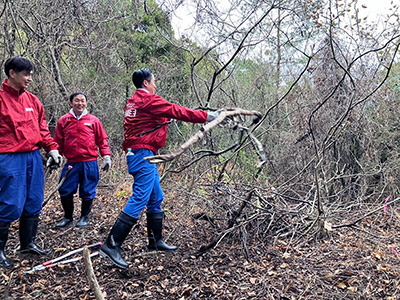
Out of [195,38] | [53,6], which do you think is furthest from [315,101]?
[53,6]

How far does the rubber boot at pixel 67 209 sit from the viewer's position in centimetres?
455

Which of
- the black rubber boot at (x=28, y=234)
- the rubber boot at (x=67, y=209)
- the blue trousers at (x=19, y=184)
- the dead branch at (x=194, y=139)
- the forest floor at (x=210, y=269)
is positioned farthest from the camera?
the rubber boot at (x=67, y=209)

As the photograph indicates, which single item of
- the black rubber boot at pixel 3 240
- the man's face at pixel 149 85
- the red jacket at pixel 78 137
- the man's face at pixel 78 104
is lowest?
the black rubber boot at pixel 3 240

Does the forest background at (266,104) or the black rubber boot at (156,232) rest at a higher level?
the forest background at (266,104)

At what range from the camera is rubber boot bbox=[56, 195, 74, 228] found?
4.55m

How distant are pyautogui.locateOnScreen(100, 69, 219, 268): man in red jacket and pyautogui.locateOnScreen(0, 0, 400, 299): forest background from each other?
0.95ft

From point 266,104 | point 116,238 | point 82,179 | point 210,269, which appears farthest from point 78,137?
point 266,104

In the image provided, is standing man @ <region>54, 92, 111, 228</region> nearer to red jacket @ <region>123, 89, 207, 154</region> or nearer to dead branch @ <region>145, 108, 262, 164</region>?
red jacket @ <region>123, 89, 207, 154</region>

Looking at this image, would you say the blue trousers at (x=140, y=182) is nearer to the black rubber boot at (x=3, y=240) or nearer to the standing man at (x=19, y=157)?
the standing man at (x=19, y=157)

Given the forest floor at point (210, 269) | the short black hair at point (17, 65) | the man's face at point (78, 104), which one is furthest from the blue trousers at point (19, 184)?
the man's face at point (78, 104)

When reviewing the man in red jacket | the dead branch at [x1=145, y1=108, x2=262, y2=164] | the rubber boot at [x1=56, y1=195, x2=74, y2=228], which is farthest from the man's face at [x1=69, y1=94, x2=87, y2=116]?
the dead branch at [x1=145, y1=108, x2=262, y2=164]

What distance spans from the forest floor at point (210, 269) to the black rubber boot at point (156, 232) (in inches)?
4.1

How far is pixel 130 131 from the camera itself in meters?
3.68

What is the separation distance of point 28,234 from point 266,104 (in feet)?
20.1
